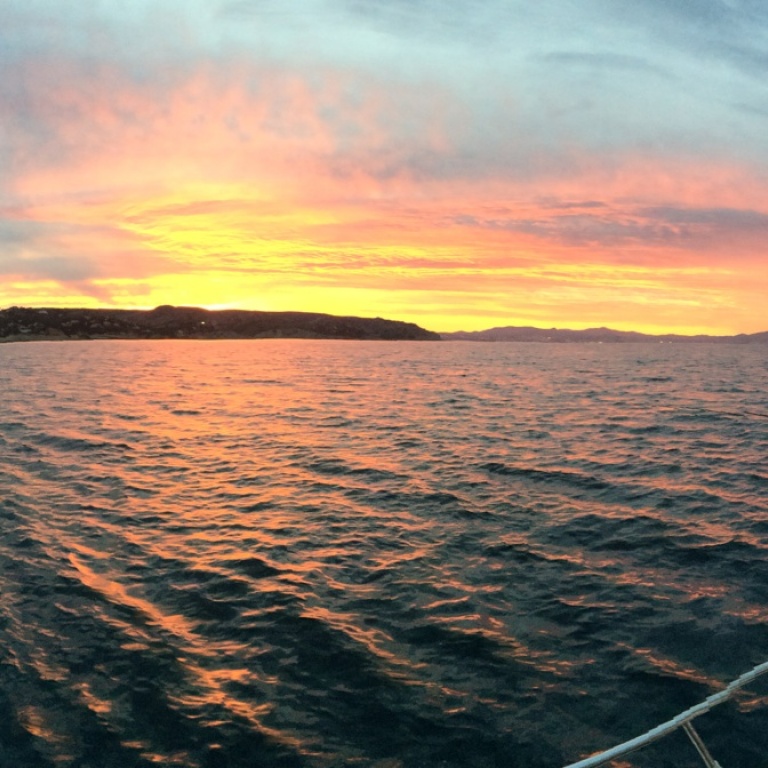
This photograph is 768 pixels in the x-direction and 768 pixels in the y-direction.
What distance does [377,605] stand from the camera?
13766 mm

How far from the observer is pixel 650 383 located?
8119 cm

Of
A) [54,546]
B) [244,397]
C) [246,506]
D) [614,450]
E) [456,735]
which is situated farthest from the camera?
[244,397]

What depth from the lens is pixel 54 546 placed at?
17.5m

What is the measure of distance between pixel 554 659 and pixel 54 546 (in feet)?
47.1

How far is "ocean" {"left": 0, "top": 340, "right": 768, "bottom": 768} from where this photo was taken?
949 centimetres

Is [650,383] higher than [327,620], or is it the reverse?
[650,383]

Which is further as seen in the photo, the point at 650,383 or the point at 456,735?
the point at 650,383

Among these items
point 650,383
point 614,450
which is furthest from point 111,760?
point 650,383

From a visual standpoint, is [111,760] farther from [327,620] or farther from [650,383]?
[650,383]

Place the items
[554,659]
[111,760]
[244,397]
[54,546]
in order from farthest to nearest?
[244,397]
[54,546]
[554,659]
[111,760]

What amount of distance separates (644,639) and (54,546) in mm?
16023

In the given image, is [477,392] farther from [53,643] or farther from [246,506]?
[53,643]

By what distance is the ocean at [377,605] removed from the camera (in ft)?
31.1

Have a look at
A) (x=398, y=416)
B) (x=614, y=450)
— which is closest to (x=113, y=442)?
(x=398, y=416)
